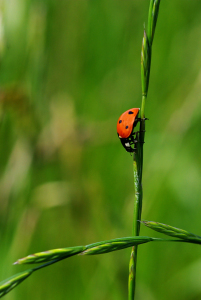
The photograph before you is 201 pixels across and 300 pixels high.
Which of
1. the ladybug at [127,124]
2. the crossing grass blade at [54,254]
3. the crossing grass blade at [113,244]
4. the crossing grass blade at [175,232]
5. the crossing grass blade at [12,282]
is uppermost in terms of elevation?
the ladybug at [127,124]

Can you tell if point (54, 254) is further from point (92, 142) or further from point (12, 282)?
point (92, 142)

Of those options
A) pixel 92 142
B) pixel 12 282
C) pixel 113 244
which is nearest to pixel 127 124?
pixel 92 142

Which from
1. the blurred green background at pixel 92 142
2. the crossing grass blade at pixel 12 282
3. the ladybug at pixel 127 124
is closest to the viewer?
the crossing grass blade at pixel 12 282

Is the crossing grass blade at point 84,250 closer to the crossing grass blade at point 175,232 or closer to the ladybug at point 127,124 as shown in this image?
the crossing grass blade at point 175,232

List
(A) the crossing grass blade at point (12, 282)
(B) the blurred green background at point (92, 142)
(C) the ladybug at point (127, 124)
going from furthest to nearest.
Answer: (B) the blurred green background at point (92, 142) < (C) the ladybug at point (127, 124) < (A) the crossing grass blade at point (12, 282)

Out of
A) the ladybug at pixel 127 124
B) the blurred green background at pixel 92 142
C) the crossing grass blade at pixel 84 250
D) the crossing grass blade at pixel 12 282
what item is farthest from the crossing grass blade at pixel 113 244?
the blurred green background at pixel 92 142

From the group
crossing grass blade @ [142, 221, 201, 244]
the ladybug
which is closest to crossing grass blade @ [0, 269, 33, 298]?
crossing grass blade @ [142, 221, 201, 244]

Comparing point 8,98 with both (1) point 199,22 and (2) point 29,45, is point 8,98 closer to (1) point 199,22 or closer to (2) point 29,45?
(2) point 29,45

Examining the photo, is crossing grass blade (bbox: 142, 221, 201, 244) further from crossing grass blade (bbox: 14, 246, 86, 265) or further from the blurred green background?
the blurred green background

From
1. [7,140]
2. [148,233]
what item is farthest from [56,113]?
[148,233]
